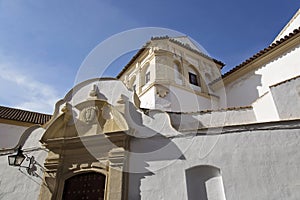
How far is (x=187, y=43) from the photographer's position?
566 inches

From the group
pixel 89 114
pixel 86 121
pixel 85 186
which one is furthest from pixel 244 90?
pixel 85 186

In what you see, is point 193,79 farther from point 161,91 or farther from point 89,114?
point 89,114

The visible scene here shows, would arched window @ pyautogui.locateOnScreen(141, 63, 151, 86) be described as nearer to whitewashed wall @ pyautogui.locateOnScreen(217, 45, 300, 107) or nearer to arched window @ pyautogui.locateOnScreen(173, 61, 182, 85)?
arched window @ pyautogui.locateOnScreen(173, 61, 182, 85)

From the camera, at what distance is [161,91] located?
1112cm

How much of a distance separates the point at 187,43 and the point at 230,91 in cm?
443

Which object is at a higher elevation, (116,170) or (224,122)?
(224,122)

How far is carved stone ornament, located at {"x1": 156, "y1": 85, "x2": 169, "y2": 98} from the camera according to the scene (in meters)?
11.0

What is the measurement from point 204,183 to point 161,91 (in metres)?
6.45

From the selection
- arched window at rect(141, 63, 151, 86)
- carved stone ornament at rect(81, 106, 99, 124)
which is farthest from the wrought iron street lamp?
arched window at rect(141, 63, 151, 86)

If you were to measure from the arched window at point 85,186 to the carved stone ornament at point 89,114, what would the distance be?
141 cm

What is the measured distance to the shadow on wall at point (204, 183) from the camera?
16.0ft

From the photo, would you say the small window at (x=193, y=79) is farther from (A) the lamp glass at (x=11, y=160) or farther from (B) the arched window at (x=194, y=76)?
(A) the lamp glass at (x=11, y=160)

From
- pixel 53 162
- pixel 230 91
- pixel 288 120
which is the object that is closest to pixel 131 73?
pixel 230 91

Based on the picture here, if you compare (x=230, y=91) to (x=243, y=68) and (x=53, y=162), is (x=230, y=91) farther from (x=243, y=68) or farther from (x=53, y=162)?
(x=53, y=162)
